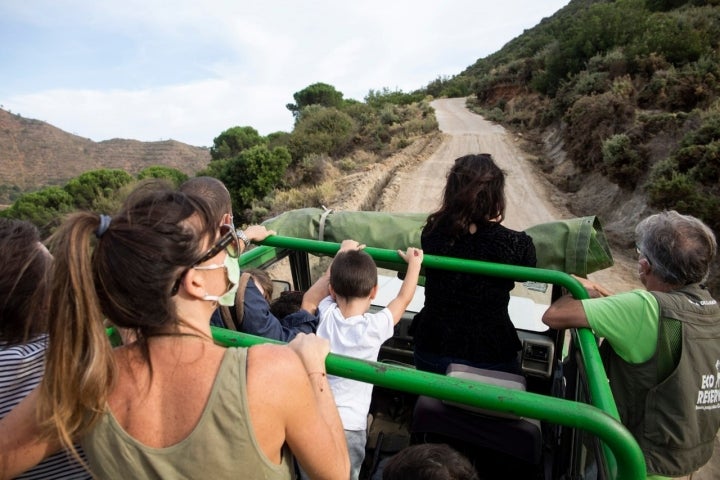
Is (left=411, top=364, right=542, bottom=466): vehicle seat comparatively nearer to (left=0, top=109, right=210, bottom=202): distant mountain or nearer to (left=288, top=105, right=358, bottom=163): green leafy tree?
(left=288, top=105, right=358, bottom=163): green leafy tree

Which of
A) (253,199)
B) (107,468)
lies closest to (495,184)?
(107,468)

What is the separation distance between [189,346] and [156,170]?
112ft

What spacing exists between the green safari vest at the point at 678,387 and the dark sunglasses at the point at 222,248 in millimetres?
1534

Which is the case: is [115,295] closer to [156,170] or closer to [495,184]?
[495,184]

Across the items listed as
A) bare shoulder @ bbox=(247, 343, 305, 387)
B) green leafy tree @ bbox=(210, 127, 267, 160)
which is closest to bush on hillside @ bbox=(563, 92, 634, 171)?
bare shoulder @ bbox=(247, 343, 305, 387)

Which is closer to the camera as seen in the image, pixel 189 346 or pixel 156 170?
pixel 189 346

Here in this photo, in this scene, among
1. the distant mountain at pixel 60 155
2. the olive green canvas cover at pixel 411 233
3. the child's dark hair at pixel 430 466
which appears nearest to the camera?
the child's dark hair at pixel 430 466

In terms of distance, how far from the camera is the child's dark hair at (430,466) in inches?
49.6

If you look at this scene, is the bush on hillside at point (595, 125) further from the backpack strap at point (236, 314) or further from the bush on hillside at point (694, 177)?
the backpack strap at point (236, 314)

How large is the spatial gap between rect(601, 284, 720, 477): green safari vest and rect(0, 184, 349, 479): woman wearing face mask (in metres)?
1.30

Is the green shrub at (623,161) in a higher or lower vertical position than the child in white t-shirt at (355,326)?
lower

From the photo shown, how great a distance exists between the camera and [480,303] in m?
2.02

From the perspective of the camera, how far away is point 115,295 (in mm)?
924

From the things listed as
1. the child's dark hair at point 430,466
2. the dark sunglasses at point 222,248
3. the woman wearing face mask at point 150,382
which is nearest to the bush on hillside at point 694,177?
the child's dark hair at point 430,466
